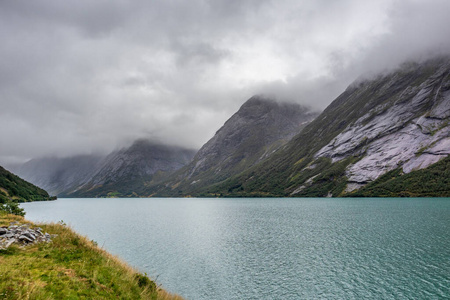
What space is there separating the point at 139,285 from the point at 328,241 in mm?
42308

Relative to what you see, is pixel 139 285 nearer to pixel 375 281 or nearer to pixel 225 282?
pixel 225 282

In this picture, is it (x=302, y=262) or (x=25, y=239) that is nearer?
(x=25, y=239)

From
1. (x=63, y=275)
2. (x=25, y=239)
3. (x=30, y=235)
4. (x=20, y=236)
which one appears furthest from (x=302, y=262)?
(x=20, y=236)

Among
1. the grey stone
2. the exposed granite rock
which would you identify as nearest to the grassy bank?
the exposed granite rock

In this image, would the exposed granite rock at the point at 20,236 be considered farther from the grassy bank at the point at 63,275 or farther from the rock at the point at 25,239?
the grassy bank at the point at 63,275

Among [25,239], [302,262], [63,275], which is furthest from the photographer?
[302,262]

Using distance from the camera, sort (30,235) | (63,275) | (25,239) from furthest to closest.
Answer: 1. (30,235)
2. (25,239)
3. (63,275)

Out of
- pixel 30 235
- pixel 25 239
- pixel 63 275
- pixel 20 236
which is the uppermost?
pixel 20 236

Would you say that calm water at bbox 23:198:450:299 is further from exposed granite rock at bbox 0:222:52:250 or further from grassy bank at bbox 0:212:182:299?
exposed granite rock at bbox 0:222:52:250

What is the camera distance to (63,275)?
16703mm

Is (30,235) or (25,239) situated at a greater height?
(30,235)

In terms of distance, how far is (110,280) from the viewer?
18.7m

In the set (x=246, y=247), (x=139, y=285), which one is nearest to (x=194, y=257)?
(x=246, y=247)

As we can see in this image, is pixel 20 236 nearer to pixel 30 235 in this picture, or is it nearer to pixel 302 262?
pixel 30 235
